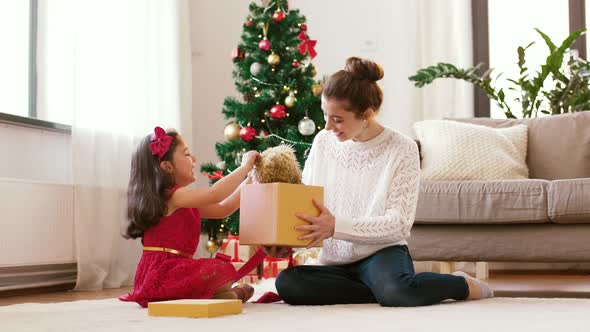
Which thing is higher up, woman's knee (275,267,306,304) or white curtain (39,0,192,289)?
white curtain (39,0,192,289)

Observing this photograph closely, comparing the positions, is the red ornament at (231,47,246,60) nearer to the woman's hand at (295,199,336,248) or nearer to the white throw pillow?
the white throw pillow

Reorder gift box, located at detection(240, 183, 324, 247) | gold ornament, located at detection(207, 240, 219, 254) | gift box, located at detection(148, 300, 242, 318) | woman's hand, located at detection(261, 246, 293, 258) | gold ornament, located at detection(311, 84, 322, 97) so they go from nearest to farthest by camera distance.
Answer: gift box, located at detection(148, 300, 242, 318) → gift box, located at detection(240, 183, 324, 247) → woman's hand, located at detection(261, 246, 293, 258) → gold ornament, located at detection(311, 84, 322, 97) → gold ornament, located at detection(207, 240, 219, 254)

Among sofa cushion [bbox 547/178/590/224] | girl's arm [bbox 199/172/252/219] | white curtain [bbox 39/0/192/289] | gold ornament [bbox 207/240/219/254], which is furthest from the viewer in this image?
gold ornament [bbox 207/240/219/254]

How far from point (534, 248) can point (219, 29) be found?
2706 millimetres

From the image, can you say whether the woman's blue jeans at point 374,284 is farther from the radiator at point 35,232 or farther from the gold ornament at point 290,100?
the gold ornament at point 290,100

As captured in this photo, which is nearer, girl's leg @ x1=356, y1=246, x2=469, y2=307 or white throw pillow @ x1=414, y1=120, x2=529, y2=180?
girl's leg @ x1=356, y1=246, x2=469, y2=307

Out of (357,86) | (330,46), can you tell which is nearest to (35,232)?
(357,86)

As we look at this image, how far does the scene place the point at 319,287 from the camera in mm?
2246

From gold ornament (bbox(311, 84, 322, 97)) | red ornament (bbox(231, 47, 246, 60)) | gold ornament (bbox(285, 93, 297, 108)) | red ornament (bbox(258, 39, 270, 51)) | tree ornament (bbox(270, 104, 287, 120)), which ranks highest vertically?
red ornament (bbox(258, 39, 270, 51))

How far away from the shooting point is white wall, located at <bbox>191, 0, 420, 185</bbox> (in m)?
4.96

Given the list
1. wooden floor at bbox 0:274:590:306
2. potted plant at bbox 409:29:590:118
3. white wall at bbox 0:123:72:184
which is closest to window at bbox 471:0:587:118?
potted plant at bbox 409:29:590:118

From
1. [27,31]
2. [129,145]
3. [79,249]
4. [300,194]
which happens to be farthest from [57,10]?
[300,194]

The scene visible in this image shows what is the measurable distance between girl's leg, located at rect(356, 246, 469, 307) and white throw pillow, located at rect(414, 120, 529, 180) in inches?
46.3

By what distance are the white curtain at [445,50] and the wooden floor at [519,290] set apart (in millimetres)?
1208
